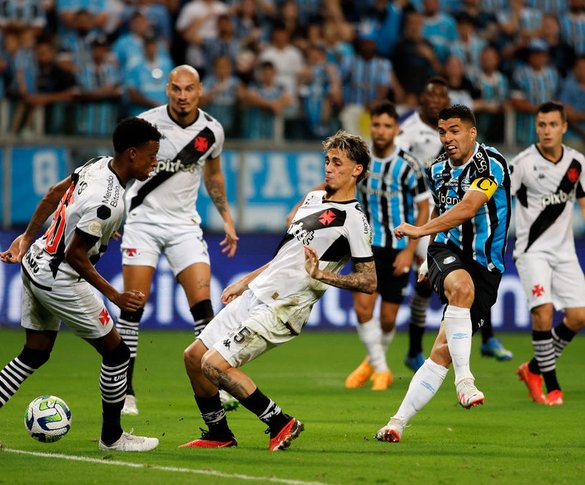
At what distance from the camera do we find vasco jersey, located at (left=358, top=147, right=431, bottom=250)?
11.5 m

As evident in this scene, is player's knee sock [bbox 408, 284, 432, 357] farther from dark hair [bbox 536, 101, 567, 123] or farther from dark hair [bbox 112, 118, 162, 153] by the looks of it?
dark hair [bbox 112, 118, 162, 153]

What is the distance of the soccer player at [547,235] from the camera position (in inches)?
409

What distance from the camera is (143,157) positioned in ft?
24.3

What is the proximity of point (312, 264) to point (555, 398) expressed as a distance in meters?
3.81

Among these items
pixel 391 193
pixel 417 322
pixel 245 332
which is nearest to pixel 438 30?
pixel 417 322

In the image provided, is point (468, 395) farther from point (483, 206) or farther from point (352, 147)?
point (352, 147)

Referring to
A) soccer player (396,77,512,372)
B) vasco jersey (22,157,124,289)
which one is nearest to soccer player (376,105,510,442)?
vasco jersey (22,157,124,289)

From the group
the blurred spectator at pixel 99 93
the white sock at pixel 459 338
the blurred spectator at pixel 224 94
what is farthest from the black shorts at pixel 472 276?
the blurred spectator at pixel 99 93

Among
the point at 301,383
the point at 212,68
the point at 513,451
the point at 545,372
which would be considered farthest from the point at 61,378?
the point at 212,68

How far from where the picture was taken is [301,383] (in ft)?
37.6

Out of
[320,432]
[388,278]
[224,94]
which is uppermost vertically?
[224,94]

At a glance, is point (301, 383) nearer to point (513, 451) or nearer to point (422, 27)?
point (513, 451)

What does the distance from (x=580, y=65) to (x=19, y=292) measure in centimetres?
914

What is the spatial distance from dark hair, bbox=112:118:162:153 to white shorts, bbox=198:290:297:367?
1.20 metres
